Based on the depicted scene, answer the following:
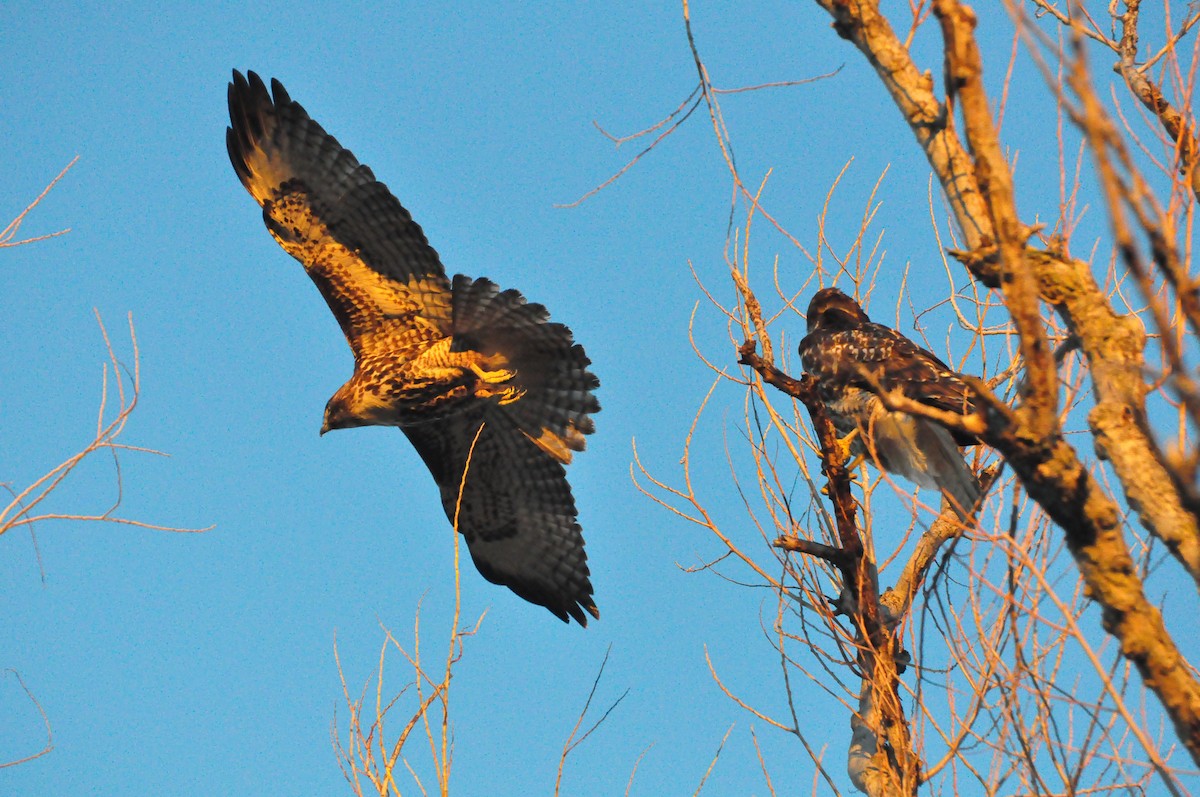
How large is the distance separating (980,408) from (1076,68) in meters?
0.80

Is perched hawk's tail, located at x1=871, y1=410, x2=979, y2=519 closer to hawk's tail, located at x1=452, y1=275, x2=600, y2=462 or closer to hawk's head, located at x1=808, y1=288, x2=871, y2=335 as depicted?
hawk's head, located at x1=808, y1=288, x2=871, y2=335

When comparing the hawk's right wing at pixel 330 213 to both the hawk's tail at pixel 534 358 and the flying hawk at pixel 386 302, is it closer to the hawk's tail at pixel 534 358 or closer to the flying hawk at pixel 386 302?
the flying hawk at pixel 386 302

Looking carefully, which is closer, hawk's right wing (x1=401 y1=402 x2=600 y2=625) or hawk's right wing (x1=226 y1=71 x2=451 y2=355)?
hawk's right wing (x1=226 y1=71 x2=451 y2=355)

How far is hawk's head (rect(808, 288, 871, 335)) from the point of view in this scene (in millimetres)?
7527

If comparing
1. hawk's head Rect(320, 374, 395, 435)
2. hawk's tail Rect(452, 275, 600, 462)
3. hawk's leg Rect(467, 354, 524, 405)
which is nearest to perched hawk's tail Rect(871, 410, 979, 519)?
hawk's tail Rect(452, 275, 600, 462)

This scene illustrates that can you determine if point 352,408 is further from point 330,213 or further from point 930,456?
point 930,456

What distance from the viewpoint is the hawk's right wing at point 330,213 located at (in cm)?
743

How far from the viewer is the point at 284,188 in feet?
24.4

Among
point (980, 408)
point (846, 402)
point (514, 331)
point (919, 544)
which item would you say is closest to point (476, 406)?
point (514, 331)

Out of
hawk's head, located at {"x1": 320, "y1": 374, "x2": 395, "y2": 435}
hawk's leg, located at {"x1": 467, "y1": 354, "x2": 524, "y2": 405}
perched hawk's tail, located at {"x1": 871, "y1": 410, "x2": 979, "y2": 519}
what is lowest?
perched hawk's tail, located at {"x1": 871, "y1": 410, "x2": 979, "y2": 519}

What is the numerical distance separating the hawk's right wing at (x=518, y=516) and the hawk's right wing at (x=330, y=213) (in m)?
1.33

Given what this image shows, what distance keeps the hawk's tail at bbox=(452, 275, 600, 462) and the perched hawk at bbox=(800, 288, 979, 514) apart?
1493mm

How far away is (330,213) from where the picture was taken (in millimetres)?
7445

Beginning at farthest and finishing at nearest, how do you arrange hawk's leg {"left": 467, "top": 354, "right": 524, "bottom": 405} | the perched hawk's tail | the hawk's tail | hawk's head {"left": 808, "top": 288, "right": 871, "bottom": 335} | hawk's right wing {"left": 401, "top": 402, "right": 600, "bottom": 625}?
hawk's right wing {"left": 401, "top": 402, "right": 600, "bottom": 625}
hawk's leg {"left": 467, "top": 354, "right": 524, "bottom": 405}
hawk's head {"left": 808, "top": 288, "right": 871, "bottom": 335}
the hawk's tail
the perched hawk's tail
